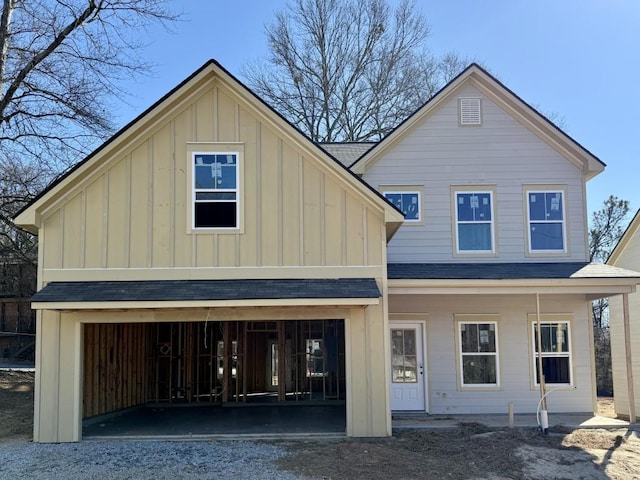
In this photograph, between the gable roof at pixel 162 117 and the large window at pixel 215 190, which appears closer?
the gable roof at pixel 162 117

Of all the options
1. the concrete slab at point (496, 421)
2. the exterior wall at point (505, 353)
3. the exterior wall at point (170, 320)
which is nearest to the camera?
the exterior wall at point (170, 320)

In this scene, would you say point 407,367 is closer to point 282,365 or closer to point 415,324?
point 415,324

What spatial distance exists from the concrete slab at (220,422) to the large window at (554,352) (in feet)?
16.0

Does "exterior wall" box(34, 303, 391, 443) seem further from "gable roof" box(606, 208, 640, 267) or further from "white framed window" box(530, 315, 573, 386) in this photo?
"gable roof" box(606, 208, 640, 267)

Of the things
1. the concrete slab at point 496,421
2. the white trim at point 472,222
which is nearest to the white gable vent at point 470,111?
the white trim at point 472,222

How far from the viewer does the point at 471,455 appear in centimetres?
940

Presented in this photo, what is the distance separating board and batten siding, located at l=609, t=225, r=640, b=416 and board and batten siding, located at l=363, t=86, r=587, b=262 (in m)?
3.04

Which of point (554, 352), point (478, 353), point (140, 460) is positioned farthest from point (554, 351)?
point (140, 460)

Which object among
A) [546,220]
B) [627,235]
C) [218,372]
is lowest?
[218,372]

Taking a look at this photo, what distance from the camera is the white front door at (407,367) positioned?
1352 centimetres

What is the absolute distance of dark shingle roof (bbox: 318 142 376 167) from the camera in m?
16.0

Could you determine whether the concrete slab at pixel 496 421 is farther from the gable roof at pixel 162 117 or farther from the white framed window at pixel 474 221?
the gable roof at pixel 162 117

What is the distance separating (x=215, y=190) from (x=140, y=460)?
4971mm

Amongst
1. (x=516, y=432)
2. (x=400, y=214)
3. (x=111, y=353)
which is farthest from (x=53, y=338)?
(x=516, y=432)
